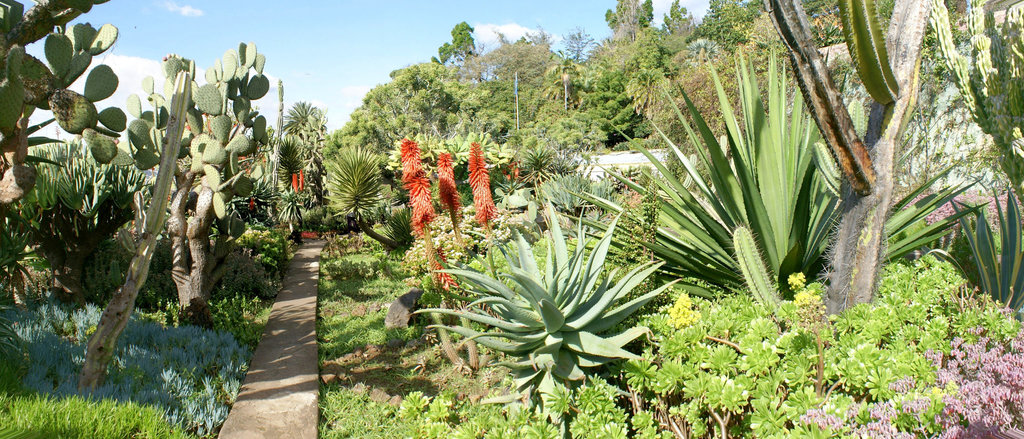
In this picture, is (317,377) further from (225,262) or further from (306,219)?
(306,219)

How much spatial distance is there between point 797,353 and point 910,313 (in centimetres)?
55

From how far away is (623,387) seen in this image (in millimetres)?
2438

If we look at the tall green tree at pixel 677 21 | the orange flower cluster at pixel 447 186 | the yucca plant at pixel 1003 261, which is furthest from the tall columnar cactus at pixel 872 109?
the tall green tree at pixel 677 21

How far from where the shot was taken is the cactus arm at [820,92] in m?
2.04

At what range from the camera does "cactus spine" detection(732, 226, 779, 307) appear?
8.11 feet

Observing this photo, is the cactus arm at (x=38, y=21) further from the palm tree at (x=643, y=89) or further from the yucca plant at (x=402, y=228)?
the palm tree at (x=643, y=89)

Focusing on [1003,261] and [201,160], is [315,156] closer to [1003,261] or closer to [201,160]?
[201,160]

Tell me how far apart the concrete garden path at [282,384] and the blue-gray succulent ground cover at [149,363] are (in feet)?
0.39

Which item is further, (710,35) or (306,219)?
(710,35)

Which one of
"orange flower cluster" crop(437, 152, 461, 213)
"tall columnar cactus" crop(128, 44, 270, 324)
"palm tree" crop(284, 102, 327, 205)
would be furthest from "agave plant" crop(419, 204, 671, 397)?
"palm tree" crop(284, 102, 327, 205)

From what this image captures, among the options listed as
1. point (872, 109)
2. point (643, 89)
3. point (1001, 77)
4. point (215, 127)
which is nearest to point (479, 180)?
point (872, 109)

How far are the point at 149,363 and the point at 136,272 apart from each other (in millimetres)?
755

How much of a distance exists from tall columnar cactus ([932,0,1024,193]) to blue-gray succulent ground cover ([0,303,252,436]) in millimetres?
4158

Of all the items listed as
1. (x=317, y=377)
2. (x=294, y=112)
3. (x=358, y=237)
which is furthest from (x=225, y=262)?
(x=294, y=112)
